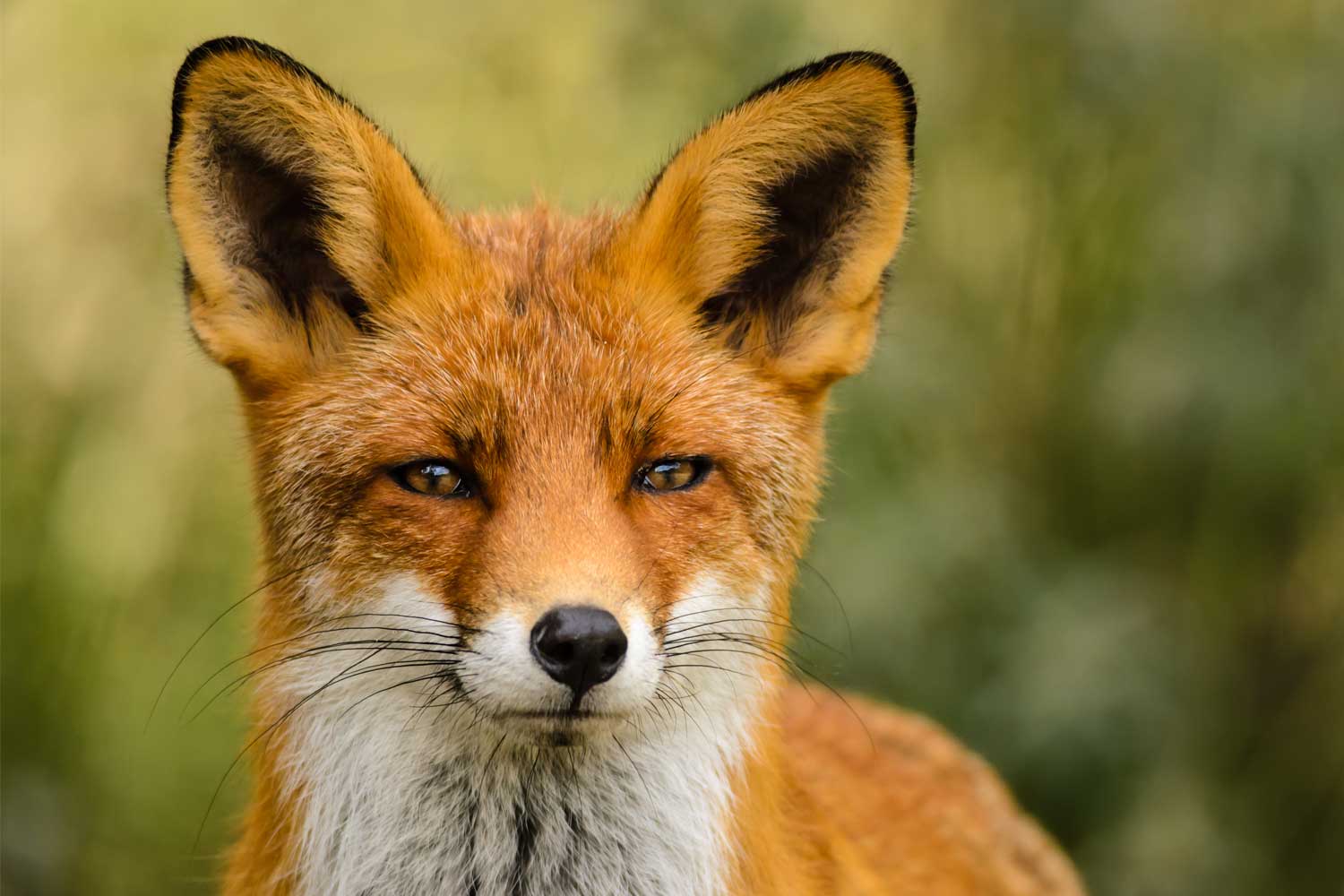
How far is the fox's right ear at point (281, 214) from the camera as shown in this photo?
279 centimetres

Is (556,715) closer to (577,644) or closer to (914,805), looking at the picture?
(577,644)

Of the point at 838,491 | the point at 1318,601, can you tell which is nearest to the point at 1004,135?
the point at 838,491

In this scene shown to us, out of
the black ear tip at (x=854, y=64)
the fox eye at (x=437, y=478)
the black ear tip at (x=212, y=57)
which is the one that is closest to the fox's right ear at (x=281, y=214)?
the black ear tip at (x=212, y=57)

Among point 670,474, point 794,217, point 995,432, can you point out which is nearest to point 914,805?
point 670,474

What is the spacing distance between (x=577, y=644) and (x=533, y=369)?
63cm

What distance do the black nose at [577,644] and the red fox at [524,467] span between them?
0.02 meters

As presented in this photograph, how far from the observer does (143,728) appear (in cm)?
515

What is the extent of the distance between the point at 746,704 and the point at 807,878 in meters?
0.44

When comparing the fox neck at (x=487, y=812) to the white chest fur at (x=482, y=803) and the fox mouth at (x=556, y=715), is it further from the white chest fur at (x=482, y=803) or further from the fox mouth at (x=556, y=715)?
the fox mouth at (x=556, y=715)

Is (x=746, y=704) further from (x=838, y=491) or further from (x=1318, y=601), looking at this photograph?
(x=1318, y=601)

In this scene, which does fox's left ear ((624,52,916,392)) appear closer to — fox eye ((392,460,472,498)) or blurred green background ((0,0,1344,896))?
fox eye ((392,460,472,498))

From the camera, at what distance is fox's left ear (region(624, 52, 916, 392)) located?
115 inches

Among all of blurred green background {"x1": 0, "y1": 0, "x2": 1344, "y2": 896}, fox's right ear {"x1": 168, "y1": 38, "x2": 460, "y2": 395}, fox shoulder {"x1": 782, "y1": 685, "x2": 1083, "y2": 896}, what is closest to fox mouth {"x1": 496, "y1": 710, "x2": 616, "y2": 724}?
fox's right ear {"x1": 168, "y1": 38, "x2": 460, "y2": 395}

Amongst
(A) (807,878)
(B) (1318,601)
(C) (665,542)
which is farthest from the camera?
(B) (1318,601)
